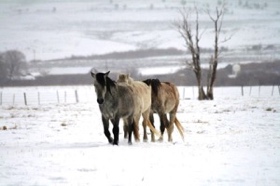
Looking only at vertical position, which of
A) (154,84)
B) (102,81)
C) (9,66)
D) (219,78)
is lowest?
(219,78)

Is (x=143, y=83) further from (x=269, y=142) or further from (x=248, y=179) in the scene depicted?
(x=248, y=179)

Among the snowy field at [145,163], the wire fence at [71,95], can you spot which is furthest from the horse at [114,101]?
the wire fence at [71,95]

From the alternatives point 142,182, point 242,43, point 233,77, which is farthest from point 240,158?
point 242,43

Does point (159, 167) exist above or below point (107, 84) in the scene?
below

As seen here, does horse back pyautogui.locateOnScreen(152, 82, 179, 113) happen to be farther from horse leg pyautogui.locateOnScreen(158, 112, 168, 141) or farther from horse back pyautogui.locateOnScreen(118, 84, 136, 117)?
horse back pyautogui.locateOnScreen(118, 84, 136, 117)

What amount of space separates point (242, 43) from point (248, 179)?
165669 millimetres

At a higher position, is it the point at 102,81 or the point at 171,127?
the point at 102,81

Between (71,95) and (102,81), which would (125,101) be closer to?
(102,81)

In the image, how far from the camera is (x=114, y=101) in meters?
11.5

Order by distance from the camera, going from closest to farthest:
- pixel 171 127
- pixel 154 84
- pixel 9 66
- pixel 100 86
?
1. pixel 100 86
2. pixel 154 84
3. pixel 171 127
4. pixel 9 66

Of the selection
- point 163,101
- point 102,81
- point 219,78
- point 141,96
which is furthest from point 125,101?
point 219,78

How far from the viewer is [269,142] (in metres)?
12.3

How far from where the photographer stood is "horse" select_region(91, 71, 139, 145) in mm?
11148

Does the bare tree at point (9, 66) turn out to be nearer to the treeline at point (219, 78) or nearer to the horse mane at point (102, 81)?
the treeline at point (219, 78)
